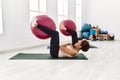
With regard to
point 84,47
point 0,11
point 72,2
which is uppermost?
point 72,2

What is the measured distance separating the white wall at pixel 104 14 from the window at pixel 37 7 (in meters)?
5.15

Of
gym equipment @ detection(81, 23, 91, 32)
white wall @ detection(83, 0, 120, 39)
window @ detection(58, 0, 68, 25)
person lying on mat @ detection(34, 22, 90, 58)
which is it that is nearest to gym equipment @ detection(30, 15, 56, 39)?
person lying on mat @ detection(34, 22, 90, 58)

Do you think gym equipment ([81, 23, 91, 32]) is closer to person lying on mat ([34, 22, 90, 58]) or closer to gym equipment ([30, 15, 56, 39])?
person lying on mat ([34, 22, 90, 58])

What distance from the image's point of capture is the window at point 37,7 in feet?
20.6

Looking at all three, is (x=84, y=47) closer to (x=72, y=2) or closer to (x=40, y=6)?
(x=40, y=6)

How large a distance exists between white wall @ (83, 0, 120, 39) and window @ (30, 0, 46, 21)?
5.15 meters

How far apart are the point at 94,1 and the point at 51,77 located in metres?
9.79

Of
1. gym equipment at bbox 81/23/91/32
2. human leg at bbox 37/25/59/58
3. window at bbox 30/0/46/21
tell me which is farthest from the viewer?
gym equipment at bbox 81/23/91/32

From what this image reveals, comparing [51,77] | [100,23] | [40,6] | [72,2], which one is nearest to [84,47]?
[51,77]

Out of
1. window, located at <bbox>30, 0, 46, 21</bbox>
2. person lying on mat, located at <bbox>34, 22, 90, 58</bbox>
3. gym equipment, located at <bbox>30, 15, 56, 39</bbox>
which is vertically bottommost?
person lying on mat, located at <bbox>34, 22, 90, 58</bbox>

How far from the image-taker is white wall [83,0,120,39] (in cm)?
1100

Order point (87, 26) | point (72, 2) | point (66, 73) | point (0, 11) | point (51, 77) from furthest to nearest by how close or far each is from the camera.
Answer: point (87, 26), point (72, 2), point (0, 11), point (66, 73), point (51, 77)

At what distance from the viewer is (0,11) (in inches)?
187

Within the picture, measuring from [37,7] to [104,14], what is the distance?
5945 millimetres
